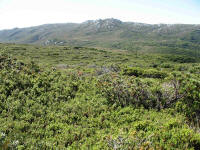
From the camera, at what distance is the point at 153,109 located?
768 centimetres

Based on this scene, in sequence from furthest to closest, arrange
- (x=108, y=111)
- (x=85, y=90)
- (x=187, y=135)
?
(x=85, y=90), (x=108, y=111), (x=187, y=135)

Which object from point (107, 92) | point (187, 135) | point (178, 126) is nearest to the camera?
point (187, 135)

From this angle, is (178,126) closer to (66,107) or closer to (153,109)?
(153,109)

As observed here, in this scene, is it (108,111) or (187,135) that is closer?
(187,135)

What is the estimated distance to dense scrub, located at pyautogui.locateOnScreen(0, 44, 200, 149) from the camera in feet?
16.6

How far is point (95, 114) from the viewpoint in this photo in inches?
290

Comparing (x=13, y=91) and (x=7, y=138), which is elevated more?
(x=13, y=91)

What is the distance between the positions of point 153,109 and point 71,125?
3.95 metres

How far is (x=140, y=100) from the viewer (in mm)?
8266

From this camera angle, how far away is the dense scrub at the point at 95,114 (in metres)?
5.07

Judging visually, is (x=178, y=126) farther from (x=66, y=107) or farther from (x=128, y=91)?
(x=66, y=107)

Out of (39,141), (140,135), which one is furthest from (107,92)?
(39,141)

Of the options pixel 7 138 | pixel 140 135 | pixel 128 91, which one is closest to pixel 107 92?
pixel 128 91

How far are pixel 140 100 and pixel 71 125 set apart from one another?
3.82m
